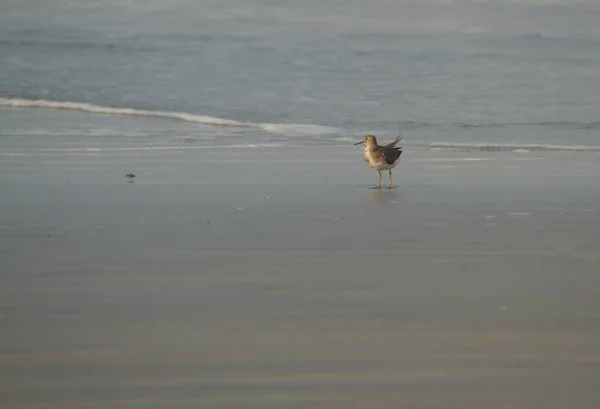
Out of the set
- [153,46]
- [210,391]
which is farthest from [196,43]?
[210,391]

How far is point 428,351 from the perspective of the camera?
3566mm

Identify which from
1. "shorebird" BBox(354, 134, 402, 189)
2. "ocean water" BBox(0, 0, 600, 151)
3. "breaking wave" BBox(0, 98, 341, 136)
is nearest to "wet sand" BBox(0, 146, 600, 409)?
"shorebird" BBox(354, 134, 402, 189)

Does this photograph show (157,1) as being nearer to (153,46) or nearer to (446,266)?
(153,46)

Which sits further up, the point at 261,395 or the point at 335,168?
the point at 335,168

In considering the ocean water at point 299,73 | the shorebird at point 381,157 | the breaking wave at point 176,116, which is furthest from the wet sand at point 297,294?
the breaking wave at point 176,116

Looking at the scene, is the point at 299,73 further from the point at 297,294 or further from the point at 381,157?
the point at 297,294

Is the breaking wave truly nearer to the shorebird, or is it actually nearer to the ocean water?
the ocean water

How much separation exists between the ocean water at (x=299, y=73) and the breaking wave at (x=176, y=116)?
0.10ft

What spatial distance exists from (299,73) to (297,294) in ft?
46.9

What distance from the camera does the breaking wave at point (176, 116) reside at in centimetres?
1180

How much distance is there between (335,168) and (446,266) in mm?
3942

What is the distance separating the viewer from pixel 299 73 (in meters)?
18.5

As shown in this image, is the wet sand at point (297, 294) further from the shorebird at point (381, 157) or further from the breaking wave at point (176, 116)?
the breaking wave at point (176, 116)

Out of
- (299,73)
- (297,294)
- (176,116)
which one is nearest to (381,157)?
(297,294)
